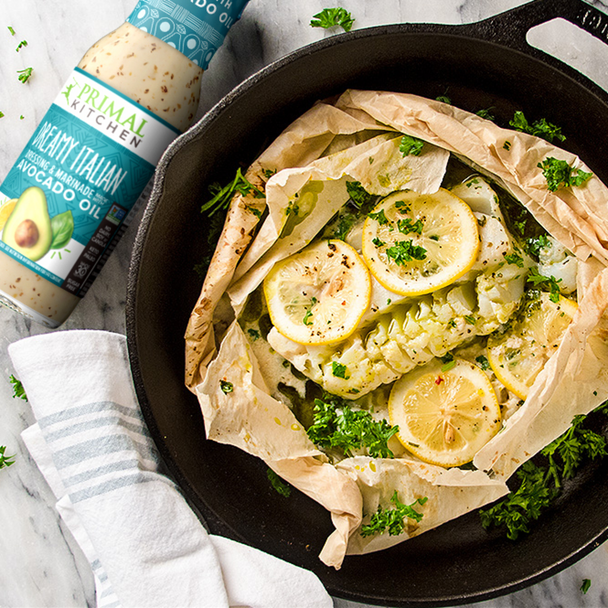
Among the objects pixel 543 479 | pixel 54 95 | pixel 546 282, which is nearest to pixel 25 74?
pixel 54 95


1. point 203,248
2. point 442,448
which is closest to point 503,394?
point 442,448

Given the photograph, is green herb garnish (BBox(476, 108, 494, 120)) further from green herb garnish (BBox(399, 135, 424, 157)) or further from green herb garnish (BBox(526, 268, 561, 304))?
green herb garnish (BBox(526, 268, 561, 304))

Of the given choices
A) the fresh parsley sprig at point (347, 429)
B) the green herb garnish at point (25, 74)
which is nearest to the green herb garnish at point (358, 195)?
the fresh parsley sprig at point (347, 429)

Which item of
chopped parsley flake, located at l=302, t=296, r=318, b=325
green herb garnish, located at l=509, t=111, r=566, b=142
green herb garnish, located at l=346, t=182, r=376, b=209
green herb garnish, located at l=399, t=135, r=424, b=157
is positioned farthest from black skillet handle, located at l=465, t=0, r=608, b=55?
chopped parsley flake, located at l=302, t=296, r=318, b=325

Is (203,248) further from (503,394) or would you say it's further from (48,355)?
(503,394)

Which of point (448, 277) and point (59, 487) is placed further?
point (59, 487)

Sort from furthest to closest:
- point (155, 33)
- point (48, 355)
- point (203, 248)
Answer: point (203, 248), point (48, 355), point (155, 33)
